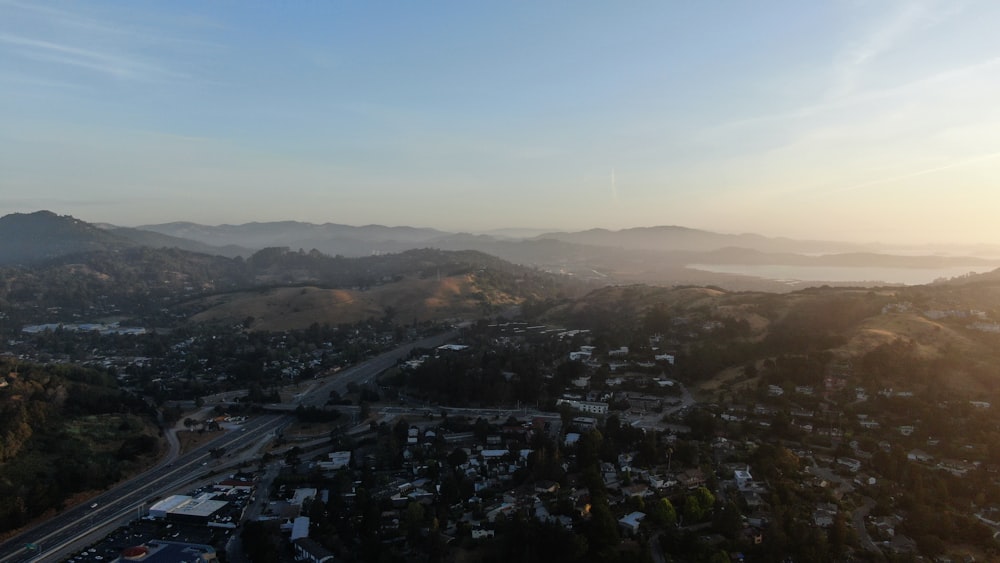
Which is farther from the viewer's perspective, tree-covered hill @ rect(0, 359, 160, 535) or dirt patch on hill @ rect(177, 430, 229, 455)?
dirt patch on hill @ rect(177, 430, 229, 455)

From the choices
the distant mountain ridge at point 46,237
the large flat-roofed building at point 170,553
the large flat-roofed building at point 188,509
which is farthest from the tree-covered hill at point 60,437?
the distant mountain ridge at point 46,237

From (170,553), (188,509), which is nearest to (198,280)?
(188,509)

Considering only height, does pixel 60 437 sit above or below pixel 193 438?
above

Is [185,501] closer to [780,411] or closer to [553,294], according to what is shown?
[780,411]

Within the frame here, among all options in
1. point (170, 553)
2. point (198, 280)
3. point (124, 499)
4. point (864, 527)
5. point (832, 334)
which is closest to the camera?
point (170, 553)

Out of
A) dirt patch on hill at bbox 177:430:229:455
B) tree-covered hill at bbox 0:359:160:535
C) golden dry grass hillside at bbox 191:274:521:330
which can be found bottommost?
dirt patch on hill at bbox 177:430:229:455

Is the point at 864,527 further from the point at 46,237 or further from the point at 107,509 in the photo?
the point at 46,237

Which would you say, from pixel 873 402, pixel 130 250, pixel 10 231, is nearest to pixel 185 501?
pixel 873 402

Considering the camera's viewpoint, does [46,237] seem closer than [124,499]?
No

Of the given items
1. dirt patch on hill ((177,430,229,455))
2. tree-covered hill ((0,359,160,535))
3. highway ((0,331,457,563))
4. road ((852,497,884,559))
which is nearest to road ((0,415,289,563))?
highway ((0,331,457,563))

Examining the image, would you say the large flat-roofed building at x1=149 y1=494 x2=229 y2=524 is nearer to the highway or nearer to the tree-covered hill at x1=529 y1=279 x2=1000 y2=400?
the highway
